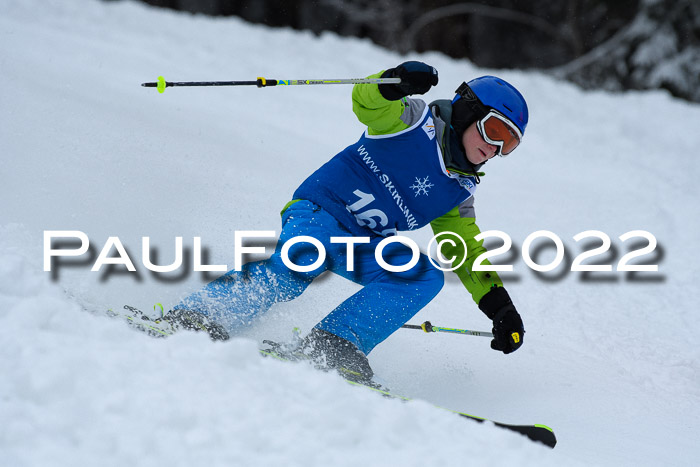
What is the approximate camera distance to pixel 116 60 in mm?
6398

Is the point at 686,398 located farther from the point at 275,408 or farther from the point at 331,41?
the point at 331,41

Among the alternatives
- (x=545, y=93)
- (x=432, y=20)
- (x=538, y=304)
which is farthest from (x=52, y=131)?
(x=432, y=20)

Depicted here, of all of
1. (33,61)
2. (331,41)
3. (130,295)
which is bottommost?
(130,295)

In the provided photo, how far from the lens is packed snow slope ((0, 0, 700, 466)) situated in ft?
5.86

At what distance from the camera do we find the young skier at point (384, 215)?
2838mm

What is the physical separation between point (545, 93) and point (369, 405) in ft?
21.7

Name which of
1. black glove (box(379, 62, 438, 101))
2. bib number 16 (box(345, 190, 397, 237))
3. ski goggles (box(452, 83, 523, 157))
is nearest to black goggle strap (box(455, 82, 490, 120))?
ski goggles (box(452, 83, 523, 157))

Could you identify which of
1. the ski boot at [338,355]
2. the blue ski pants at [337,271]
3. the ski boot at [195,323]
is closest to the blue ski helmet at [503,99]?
the blue ski pants at [337,271]

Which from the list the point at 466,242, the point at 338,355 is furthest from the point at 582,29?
the point at 338,355

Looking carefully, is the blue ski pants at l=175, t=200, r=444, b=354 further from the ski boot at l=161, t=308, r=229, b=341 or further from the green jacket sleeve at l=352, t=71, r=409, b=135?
the green jacket sleeve at l=352, t=71, r=409, b=135

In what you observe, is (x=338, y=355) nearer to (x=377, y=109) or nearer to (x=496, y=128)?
(x=377, y=109)

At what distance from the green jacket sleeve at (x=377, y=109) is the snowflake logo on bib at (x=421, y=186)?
25 centimetres

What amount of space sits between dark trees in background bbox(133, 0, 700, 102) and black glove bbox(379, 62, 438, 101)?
31.6ft

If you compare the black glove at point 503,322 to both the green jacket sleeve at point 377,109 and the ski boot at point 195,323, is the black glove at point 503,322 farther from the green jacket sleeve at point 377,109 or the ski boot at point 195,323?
the ski boot at point 195,323
